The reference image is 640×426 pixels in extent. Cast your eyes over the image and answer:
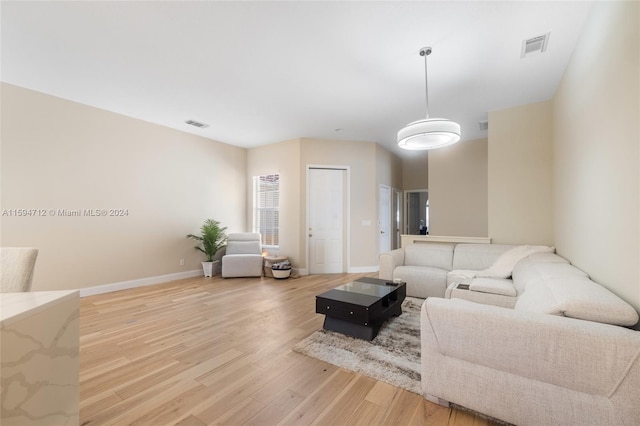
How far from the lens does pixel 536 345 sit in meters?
1.30

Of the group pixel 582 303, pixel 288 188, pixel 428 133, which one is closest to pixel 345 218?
pixel 288 188

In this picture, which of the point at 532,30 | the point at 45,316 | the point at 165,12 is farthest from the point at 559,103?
the point at 45,316

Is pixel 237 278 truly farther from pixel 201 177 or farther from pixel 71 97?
pixel 71 97

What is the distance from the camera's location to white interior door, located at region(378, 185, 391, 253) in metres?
6.18

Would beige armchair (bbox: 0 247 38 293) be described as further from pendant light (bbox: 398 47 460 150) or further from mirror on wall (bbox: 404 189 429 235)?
mirror on wall (bbox: 404 189 429 235)

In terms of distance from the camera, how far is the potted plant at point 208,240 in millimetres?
5258

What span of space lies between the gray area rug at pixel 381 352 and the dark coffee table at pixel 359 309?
80 mm

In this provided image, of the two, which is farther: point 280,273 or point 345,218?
point 345,218

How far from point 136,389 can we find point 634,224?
3.32 metres

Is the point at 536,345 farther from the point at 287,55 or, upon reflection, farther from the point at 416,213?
the point at 416,213

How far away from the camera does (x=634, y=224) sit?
1483 mm

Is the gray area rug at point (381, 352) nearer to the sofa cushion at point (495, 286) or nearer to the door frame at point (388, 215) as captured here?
the sofa cushion at point (495, 286)

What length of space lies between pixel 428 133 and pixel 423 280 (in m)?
2.11

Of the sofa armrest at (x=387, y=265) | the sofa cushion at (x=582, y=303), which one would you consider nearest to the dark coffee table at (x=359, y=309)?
the sofa armrest at (x=387, y=265)
